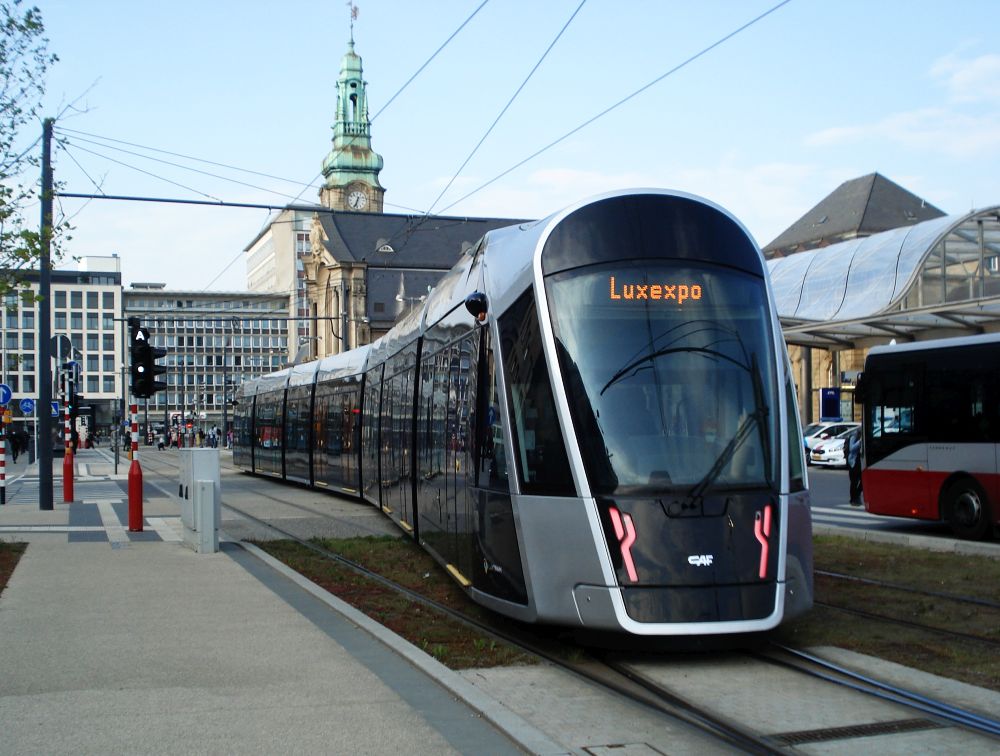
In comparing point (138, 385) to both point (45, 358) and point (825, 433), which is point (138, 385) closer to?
point (45, 358)

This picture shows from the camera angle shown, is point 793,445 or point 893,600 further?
point 893,600

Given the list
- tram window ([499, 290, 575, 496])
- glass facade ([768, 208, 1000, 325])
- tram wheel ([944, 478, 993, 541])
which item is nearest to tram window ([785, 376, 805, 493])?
tram window ([499, 290, 575, 496])

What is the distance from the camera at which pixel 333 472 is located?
28.0m

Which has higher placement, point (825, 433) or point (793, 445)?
point (793, 445)

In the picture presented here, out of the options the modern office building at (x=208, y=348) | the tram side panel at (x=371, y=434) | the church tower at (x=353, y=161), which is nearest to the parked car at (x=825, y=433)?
the tram side panel at (x=371, y=434)

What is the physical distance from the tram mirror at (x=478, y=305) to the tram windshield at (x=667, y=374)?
124 centimetres

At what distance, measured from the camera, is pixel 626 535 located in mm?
8336

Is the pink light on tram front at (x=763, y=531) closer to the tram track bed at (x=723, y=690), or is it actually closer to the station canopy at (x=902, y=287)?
the tram track bed at (x=723, y=690)

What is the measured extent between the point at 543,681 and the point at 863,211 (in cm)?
8374

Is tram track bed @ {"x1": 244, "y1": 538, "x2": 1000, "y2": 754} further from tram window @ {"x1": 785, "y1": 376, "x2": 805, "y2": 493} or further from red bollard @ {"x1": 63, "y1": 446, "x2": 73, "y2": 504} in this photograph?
red bollard @ {"x1": 63, "y1": 446, "x2": 73, "y2": 504}

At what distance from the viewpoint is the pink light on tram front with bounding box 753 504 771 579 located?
27.6 feet

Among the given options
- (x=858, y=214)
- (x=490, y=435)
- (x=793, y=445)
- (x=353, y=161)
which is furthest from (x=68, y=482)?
(x=353, y=161)

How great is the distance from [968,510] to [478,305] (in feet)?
32.1

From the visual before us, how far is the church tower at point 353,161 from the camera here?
391 feet
